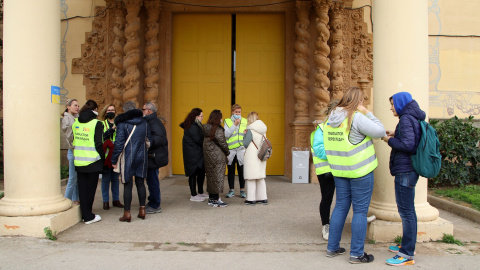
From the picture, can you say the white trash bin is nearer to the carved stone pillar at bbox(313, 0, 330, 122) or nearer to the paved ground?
the carved stone pillar at bbox(313, 0, 330, 122)

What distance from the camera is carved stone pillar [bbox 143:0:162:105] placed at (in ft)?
33.4

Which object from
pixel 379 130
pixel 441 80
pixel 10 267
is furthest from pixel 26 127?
pixel 441 80

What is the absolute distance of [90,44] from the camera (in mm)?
10555

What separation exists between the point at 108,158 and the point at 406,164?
4.41 metres

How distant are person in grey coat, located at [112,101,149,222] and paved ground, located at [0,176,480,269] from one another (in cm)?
40

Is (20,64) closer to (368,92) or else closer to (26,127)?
(26,127)

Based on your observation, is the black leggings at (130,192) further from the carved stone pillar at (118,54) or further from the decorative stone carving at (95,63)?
the decorative stone carving at (95,63)

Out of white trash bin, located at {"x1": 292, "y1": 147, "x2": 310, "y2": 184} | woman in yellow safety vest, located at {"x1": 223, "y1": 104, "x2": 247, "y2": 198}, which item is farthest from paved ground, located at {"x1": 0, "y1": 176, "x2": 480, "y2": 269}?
white trash bin, located at {"x1": 292, "y1": 147, "x2": 310, "y2": 184}

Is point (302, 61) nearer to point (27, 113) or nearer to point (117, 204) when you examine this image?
point (117, 204)

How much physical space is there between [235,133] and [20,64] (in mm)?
3852

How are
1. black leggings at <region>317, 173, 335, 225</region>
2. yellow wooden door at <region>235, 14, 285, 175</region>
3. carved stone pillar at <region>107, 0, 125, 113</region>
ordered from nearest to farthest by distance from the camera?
black leggings at <region>317, 173, 335, 225</region>
carved stone pillar at <region>107, 0, 125, 113</region>
yellow wooden door at <region>235, 14, 285, 175</region>

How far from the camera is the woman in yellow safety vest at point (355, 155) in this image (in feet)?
14.5

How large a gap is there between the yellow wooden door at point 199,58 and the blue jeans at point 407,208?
6850 mm

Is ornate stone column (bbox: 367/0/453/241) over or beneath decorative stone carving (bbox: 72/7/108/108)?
beneath
